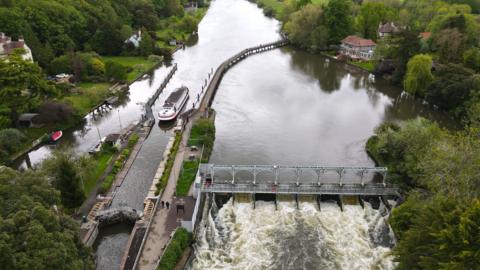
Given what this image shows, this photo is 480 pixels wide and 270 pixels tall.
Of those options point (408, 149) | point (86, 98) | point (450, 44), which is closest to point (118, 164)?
point (86, 98)

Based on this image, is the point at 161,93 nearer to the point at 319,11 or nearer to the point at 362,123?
the point at 362,123

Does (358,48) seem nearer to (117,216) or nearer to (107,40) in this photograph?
(107,40)

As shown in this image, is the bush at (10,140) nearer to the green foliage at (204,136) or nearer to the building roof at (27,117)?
the building roof at (27,117)

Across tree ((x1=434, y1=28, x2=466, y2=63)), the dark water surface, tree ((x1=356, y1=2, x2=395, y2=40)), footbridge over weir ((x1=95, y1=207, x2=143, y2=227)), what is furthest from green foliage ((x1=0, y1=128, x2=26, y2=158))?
tree ((x1=356, y1=2, x2=395, y2=40))

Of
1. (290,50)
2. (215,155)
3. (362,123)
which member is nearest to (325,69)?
(290,50)

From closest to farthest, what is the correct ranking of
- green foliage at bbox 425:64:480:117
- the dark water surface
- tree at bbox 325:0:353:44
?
the dark water surface
green foliage at bbox 425:64:480:117
tree at bbox 325:0:353:44

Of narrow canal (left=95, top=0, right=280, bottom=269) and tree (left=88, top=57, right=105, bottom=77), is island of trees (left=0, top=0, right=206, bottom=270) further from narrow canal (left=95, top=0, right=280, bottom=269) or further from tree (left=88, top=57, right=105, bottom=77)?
narrow canal (left=95, top=0, right=280, bottom=269)
